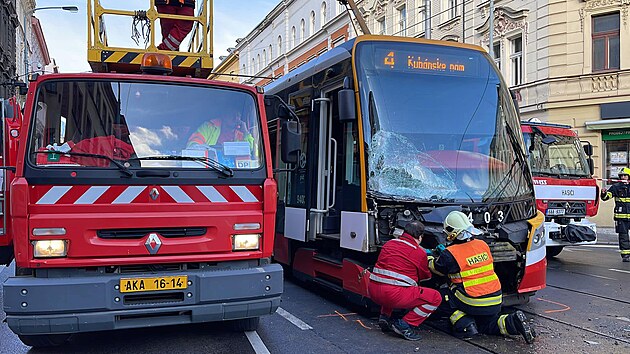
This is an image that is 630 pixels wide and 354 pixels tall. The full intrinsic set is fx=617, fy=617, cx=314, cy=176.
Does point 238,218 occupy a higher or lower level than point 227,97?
lower

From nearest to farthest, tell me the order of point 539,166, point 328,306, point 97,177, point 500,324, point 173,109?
1. point 97,177
2. point 173,109
3. point 500,324
4. point 328,306
5. point 539,166

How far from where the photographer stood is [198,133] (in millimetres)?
5668

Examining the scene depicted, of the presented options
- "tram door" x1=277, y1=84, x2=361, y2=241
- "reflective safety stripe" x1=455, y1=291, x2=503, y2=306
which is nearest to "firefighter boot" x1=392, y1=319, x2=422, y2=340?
"reflective safety stripe" x1=455, y1=291, x2=503, y2=306

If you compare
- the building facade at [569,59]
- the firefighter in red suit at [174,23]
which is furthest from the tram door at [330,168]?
the building facade at [569,59]

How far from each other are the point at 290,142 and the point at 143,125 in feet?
4.61

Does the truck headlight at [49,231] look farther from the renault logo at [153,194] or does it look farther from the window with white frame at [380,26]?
the window with white frame at [380,26]

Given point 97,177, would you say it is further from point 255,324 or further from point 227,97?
point 255,324

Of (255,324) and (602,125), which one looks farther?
(602,125)

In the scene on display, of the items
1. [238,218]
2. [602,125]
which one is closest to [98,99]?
[238,218]

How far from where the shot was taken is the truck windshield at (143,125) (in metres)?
5.29

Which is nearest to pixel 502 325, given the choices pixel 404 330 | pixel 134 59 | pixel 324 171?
pixel 404 330

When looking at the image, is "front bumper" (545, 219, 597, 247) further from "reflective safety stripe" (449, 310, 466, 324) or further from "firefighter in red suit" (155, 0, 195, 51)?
"firefighter in red suit" (155, 0, 195, 51)

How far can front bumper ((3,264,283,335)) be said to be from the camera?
4.83m

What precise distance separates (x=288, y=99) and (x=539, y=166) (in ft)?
18.1
